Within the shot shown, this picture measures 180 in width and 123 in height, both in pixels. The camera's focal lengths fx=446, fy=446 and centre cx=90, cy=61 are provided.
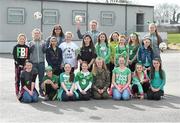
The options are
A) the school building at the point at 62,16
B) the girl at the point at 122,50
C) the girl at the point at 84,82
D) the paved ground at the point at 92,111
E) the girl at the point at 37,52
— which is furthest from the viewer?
the school building at the point at 62,16

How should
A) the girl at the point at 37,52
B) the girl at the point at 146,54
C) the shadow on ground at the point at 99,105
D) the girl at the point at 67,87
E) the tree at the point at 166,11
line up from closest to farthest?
the shadow on ground at the point at 99,105, the girl at the point at 67,87, the girl at the point at 37,52, the girl at the point at 146,54, the tree at the point at 166,11

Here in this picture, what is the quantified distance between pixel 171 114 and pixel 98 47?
306cm

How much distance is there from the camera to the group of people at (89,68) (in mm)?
10117

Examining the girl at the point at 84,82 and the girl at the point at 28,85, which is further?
the girl at the point at 84,82

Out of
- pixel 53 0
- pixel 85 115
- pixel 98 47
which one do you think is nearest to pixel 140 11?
pixel 53 0

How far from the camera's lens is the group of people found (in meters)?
10.1

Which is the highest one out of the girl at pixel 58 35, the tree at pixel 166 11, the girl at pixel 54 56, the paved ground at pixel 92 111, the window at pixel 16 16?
the tree at pixel 166 11

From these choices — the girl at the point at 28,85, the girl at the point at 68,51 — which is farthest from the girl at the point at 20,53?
the girl at the point at 68,51

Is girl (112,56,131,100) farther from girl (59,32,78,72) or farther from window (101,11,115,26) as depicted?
window (101,11,115,26)

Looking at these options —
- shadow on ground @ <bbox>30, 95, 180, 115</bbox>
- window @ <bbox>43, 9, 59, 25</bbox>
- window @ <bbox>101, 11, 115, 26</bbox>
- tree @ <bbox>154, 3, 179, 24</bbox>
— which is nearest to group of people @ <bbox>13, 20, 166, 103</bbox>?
shadow on ground @ <bbox>30, 95, 180, 115</bbox>

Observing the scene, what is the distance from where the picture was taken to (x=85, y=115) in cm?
830

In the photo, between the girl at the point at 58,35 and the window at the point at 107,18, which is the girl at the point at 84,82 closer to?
the girl at the point at 58,35

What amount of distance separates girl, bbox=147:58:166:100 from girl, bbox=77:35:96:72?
57.6 inches

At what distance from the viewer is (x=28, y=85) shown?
32.9 ft
